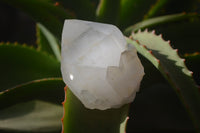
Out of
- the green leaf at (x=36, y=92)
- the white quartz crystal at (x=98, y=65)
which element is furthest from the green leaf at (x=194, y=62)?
the green leaf at (x=36, y=92)

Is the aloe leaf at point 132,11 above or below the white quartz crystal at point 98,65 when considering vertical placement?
above

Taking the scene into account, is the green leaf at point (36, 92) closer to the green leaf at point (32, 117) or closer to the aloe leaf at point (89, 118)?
the green leaf at point (32, 117)

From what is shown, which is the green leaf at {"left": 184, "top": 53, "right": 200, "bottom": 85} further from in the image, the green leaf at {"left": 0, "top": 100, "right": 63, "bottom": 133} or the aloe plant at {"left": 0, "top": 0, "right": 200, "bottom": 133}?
the green leaf at {"left": 0, "top": 100, "right": 63, "bottom": 133}

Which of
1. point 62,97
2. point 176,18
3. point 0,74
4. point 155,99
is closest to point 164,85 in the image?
point 155,99

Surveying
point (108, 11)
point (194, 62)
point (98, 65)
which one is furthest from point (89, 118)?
point (108, 11)

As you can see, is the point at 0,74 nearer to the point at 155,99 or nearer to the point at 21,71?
the point at 21,71

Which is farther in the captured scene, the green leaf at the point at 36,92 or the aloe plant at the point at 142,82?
the green leaf at the point at 36,92
